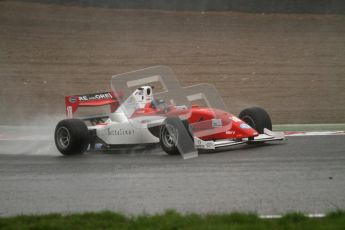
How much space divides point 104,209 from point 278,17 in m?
17.6

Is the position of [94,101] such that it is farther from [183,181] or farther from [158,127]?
[183,181]

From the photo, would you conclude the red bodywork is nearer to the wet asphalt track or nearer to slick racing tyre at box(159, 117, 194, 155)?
the wet asphalt track

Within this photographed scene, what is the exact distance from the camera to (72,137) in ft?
41.8

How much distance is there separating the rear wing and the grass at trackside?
6.97 metres

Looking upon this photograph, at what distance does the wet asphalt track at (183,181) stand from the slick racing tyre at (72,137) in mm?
226

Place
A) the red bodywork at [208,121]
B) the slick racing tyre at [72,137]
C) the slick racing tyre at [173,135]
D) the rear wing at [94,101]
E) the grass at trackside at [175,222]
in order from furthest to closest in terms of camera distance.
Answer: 1. the rear wing at [94,101]
2. the slick racing tyre at [72,137]
3. the red bodywork at [208,121]
4. the slick racing tyre at [173,135]
5. the grass at trackside at [175,222]

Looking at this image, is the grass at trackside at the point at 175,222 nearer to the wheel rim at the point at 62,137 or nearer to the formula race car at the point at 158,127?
the formula race car at the point at 158,127

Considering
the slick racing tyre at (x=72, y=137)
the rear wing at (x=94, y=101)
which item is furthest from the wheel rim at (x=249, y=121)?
the slick racing tyre at (x=72, y=137)

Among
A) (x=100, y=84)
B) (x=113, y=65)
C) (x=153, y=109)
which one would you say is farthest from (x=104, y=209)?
(x=113, y=65)

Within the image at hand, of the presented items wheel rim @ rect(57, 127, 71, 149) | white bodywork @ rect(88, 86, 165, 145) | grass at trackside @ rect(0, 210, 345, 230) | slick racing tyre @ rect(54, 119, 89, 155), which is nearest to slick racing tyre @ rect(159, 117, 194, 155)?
white bodywork @ rect(88, 86, 165, 145)

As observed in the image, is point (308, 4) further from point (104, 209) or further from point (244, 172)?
point (104, 209)

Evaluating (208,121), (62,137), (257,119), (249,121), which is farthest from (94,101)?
(257,119)

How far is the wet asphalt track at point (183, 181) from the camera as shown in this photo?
768 cm

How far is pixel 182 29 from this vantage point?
24.0 meters
